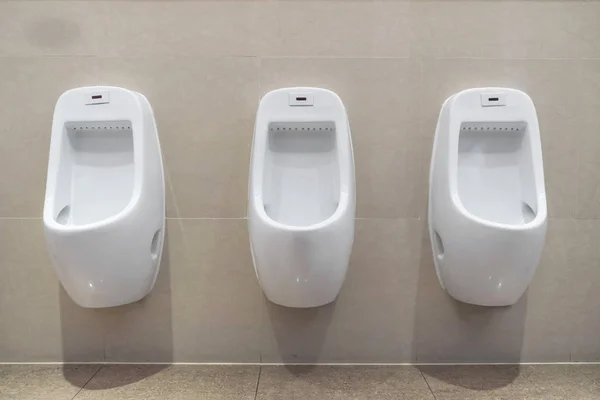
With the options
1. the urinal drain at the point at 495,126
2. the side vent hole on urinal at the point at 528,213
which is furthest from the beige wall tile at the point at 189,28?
the side vent hole on urinal at the point at 528,213

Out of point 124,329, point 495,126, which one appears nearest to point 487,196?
point 495,126

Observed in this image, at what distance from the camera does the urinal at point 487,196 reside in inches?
55.7

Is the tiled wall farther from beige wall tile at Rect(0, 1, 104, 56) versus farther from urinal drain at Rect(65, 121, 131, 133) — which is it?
urinal drain at Rect(65, 121, 131, 133)

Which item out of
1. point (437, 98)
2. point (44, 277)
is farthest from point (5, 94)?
point (437, 98)

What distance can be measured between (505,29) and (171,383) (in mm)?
1722

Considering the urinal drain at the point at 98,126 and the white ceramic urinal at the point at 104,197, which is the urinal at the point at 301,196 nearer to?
the white ceramic urinal at the point at 104,197

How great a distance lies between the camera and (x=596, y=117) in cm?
168

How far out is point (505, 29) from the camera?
166cm

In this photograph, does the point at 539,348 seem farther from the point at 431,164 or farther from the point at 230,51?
the point at 230,51

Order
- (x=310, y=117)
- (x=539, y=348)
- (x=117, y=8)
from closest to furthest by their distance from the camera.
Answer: (x=310, y=117)
(x=117, y=8)
(x=539, y=348)

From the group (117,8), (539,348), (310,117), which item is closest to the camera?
(310,117)

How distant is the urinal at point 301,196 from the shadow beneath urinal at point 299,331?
0.80 ft

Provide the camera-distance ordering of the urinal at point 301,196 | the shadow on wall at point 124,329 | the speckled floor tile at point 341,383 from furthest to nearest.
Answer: the shadow on wall at point 124,329 < the speckled floor tile at point 341,383 < the urinal at point 301,196

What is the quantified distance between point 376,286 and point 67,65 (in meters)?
1.39
